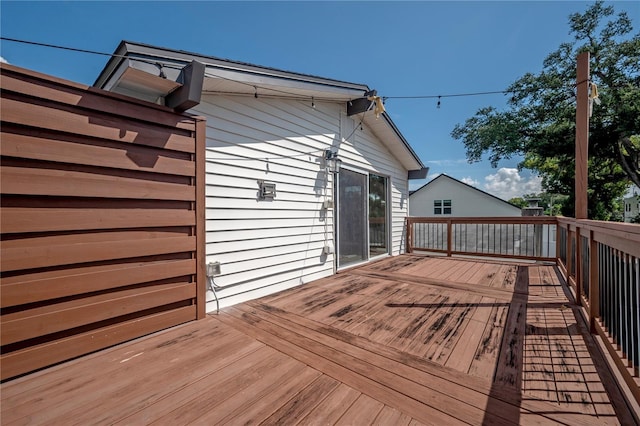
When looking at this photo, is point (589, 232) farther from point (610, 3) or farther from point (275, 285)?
point (610, 3)

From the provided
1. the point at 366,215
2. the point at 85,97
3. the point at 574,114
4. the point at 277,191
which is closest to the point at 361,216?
the point at 366,215

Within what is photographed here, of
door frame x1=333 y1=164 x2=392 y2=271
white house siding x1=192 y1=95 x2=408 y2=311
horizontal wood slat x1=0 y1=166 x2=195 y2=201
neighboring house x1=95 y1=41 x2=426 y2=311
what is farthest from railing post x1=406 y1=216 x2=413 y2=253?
horizontal wood slat x1=0 y1=166 x2=195 y2=201

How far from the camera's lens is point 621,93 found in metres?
10.1

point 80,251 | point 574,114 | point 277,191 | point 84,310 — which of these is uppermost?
point 574,114

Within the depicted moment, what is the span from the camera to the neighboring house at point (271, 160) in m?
2.41

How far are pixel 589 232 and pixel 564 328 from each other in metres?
0.86

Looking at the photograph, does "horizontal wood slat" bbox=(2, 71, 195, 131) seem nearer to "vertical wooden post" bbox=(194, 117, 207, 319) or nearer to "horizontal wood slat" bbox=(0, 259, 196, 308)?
"vertical wooden post" bbox=(194, 117, 207, 319)

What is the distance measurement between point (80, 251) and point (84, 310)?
43cm

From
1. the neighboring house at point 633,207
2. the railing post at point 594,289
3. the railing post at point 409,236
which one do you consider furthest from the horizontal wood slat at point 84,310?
the neighboring house at point 633,207

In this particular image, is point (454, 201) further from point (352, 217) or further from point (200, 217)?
point (200, 217)

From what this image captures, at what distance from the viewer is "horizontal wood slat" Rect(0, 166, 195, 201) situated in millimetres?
1715

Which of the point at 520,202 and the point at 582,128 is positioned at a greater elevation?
the point at 520,202

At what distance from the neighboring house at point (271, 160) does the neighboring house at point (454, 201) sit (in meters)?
13.2

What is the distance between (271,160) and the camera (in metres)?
3.50
